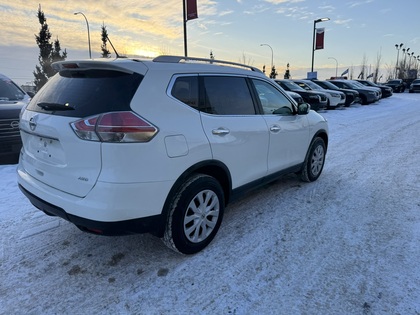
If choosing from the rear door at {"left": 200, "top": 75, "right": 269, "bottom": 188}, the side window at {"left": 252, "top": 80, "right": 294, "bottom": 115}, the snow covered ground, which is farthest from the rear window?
the side window at {"left": 252, "top": 80, "right": 294, "bottom": 115}

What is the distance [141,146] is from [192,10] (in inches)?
485

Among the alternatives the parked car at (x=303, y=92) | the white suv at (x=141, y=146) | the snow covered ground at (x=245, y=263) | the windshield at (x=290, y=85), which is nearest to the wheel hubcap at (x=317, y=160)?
the snow covered ground at (x=245, y=263)

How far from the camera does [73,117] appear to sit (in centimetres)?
245

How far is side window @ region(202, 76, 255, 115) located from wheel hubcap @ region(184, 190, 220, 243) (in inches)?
33.4

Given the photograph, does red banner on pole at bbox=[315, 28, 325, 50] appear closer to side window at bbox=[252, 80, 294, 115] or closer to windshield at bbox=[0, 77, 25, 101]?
windshield at bbox=[0, 77, 25, 101]

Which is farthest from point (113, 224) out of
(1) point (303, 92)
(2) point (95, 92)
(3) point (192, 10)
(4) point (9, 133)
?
(1) point (303, 92)

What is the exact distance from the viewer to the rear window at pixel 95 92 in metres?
2.42

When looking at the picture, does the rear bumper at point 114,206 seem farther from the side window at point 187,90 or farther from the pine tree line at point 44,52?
the pine tree line at point 44,52

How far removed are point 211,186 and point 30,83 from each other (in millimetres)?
39598

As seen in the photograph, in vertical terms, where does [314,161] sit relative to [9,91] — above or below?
below

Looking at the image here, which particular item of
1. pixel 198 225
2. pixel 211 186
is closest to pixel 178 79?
pixel 211 186

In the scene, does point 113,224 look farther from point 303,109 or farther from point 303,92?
point 303,92

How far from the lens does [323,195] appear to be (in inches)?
179

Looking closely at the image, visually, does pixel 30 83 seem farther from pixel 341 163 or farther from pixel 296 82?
pixel 341 163
